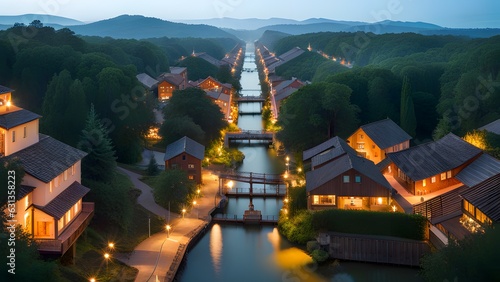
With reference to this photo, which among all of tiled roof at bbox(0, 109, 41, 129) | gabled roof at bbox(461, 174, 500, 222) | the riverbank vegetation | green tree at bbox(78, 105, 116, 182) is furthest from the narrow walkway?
gabled roof at bbox(461, 174, 500, 222)

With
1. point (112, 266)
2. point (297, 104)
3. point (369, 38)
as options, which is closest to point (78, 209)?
point (112, 266)

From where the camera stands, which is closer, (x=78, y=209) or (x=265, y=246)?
(x=78, y=209)

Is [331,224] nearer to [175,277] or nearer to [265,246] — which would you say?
[265,246]

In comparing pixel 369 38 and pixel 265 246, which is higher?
pixel 369 38

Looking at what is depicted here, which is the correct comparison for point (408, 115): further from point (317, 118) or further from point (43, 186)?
point (43, 186)

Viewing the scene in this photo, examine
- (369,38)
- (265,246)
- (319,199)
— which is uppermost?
(369,38)

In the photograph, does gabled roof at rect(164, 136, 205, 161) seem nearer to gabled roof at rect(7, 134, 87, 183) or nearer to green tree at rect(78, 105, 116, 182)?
green tree at rect(78, 105, 116, 182)

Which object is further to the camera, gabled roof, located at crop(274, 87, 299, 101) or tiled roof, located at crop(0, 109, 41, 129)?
gabled roof, located at crop(274, 87, 299, 101)

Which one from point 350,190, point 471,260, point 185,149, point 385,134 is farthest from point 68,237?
point 385,134
